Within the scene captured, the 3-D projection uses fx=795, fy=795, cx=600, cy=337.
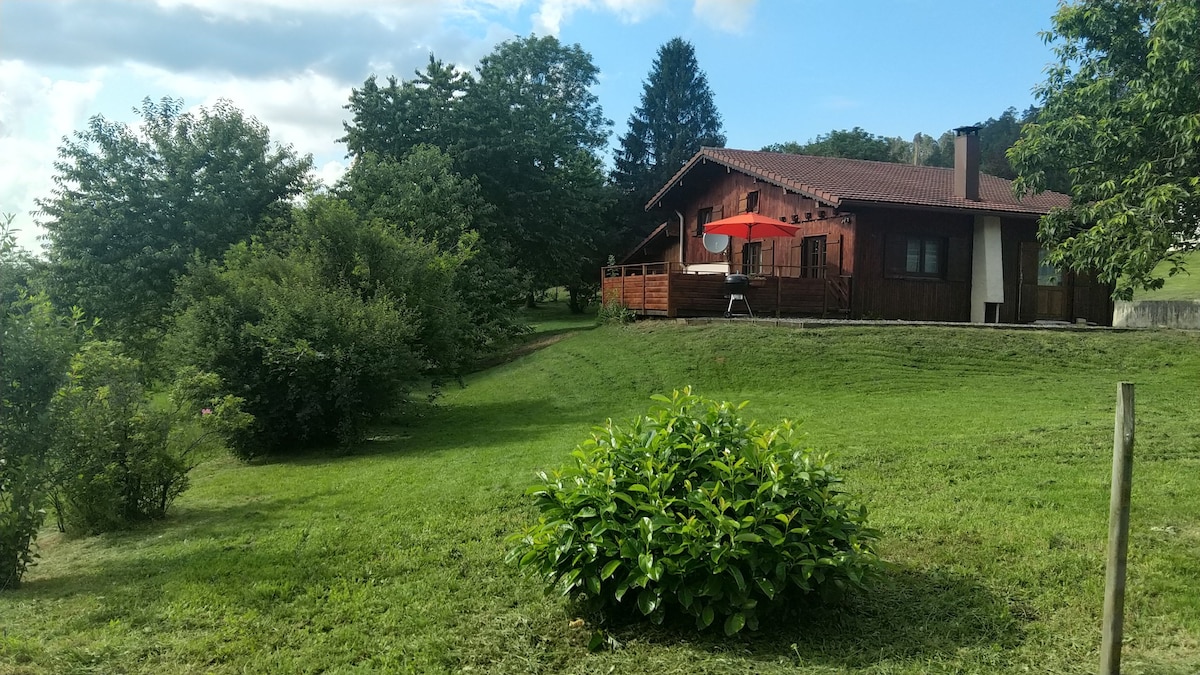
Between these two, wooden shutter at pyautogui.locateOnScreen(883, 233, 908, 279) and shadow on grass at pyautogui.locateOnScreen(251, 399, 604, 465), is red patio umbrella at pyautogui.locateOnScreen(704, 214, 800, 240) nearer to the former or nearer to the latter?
wooden shutter at pyautogui.locateOnScreen(883, 233, 908, 279)

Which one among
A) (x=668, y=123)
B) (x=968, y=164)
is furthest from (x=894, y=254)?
(x=668, y=123)

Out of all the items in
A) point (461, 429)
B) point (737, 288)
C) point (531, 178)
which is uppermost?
point (531, 178)

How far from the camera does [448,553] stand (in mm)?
5496

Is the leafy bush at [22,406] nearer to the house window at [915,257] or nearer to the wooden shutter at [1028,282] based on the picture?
the house window at [915,257]

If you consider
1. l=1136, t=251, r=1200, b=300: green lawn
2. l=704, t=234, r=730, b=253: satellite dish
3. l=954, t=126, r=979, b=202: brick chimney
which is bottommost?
l=1136, t=251, r=1200, b=300: green lawn

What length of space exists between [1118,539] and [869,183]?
1946 cm

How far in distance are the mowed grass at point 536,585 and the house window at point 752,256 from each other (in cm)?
1173

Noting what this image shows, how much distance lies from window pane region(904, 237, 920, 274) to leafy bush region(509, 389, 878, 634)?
57.0 feet

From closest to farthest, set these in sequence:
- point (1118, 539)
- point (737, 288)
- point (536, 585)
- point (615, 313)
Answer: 1. point (1118, 539)
2. point (536, 585)
3. point (737, 288)
4. point (615, 313)

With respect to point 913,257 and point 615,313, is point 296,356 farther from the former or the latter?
point 913,257

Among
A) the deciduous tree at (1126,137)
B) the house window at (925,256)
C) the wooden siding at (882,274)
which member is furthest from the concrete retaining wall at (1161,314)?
the deciduous tree at (1126,137)

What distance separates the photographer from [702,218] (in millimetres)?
25734

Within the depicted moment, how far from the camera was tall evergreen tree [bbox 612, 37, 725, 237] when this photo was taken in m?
52.5

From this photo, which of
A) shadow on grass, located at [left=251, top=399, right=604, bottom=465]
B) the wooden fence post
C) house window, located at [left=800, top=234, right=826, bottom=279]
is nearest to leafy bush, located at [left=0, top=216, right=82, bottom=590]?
shadow on grass, located at [left=251, top=399, right=604, bottom=465]
